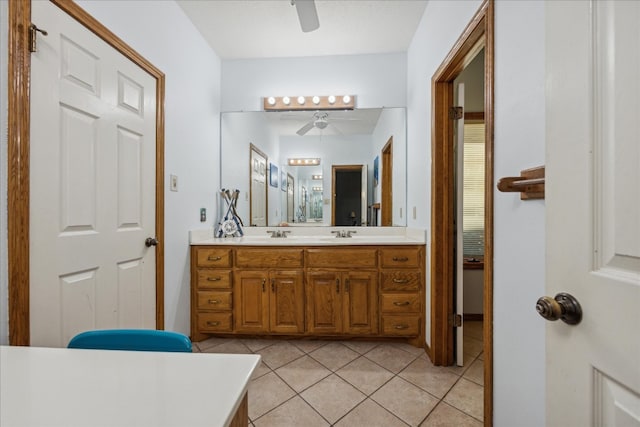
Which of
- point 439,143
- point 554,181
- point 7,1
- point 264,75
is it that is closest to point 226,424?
point 554,181

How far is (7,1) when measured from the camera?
1039 millimetres

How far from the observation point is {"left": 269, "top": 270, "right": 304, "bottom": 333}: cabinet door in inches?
89.8

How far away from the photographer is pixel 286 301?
90.1 inches

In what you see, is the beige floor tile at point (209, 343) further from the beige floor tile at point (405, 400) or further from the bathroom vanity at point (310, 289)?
the beige floor tile at point (405, 400)

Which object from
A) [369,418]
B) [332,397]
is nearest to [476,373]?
[369,418]

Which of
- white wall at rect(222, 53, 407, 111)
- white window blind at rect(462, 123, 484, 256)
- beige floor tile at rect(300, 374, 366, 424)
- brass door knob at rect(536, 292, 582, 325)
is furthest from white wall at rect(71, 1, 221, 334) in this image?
white window blind at rect(462, 123, 484, 256)

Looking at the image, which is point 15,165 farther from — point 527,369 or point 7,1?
point 527,369

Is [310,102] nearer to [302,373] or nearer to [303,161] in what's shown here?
[303,161]

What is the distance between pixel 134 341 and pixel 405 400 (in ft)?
4.69

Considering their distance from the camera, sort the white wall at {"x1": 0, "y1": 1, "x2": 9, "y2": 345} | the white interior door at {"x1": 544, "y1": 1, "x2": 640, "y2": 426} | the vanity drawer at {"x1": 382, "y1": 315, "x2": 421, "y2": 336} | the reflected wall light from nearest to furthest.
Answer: the white interior door at {"x1": 544, "y1": 1, "x2": 640, "y2": 426} → the white wall at {"x1": 0, "y1": 1, "x2": 9, "y2": 345} → the vanity drawer at {"x1": 382, "y1": 315, "x2": 421, "y2": 336} → the reflected wall light

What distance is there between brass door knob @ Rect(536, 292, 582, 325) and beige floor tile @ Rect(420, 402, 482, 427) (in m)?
1.22

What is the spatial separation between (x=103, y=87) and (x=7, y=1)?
1.45 ft

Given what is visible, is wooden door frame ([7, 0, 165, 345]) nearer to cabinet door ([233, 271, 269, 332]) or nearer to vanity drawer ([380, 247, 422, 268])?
cabinet door ([233, 271, 269, 332])

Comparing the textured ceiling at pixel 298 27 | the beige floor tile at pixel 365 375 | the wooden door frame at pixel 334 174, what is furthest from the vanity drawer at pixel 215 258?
the textured ceiling at pixel 298 27
